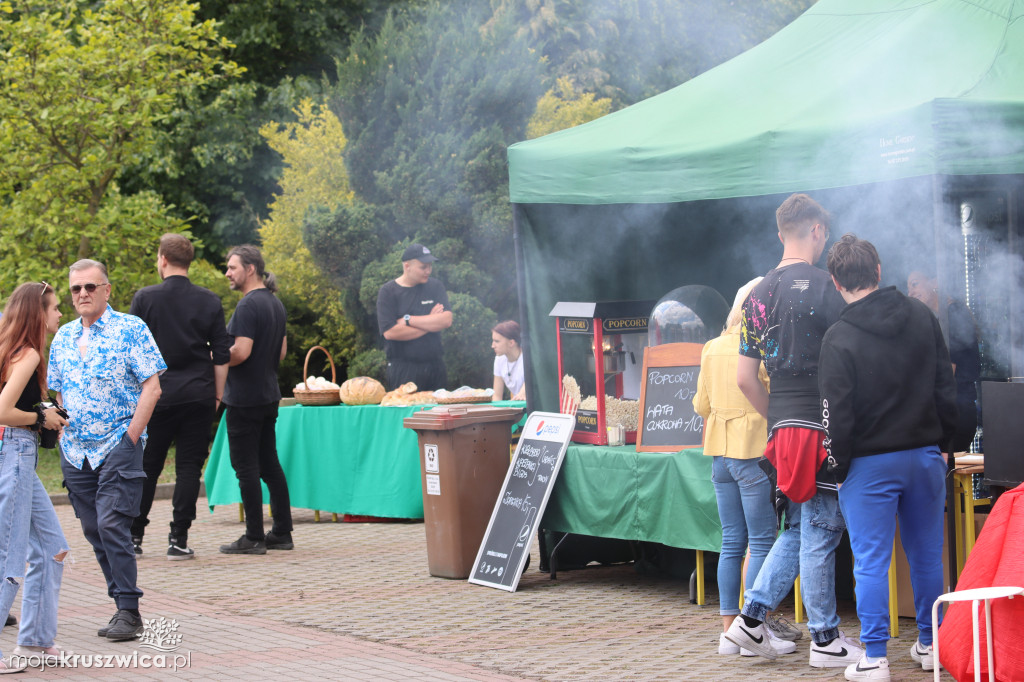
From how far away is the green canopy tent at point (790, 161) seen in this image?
521 cm

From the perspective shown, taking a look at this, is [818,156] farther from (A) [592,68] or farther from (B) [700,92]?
(A) [592,68]

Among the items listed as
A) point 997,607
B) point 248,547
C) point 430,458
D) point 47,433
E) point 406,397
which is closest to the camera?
point 997,607

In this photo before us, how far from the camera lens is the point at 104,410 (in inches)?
214

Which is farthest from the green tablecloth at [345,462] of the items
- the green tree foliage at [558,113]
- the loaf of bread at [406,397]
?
the green tree foliage at [558,113]

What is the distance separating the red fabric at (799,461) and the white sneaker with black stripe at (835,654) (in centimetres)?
65

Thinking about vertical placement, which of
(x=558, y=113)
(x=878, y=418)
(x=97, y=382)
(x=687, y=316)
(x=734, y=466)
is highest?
(x=558, y=113)

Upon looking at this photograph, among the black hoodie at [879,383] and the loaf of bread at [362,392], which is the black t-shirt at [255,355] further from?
the black hoodie at [879,383]

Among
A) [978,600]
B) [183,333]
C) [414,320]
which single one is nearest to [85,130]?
[414,320]

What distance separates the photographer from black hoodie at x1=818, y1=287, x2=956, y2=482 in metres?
4.38

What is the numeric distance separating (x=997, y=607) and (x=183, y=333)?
5.44 meters

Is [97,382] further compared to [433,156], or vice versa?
[433,156]

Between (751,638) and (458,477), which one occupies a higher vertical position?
(458,477)
